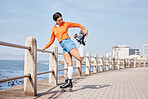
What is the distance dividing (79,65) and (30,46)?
6.88m

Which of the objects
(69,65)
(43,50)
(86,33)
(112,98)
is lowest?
(112,98)

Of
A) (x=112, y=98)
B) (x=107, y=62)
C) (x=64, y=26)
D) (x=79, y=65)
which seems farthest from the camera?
(x=107, y=62)

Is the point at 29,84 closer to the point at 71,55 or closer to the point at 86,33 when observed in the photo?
the point at 71,55

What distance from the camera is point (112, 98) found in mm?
4812

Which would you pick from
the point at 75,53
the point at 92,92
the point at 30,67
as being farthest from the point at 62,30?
the point at 92,92

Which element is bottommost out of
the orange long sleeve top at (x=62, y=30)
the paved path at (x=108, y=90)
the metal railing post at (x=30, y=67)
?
the paved path at (x=108, y=90)

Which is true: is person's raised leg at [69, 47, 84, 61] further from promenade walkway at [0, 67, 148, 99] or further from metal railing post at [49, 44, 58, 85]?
metal railing post at [49, 44, 58, 85]

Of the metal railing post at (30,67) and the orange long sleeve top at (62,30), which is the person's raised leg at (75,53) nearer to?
the orange long sleeve top at (62,30)

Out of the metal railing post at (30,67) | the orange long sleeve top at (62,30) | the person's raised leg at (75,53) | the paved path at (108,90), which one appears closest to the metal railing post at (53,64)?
the paved path at (108,90)

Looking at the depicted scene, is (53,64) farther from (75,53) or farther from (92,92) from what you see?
(92,92)

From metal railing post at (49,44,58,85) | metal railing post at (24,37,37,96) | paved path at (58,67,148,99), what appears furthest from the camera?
metal railing post at (49,44,58,85)

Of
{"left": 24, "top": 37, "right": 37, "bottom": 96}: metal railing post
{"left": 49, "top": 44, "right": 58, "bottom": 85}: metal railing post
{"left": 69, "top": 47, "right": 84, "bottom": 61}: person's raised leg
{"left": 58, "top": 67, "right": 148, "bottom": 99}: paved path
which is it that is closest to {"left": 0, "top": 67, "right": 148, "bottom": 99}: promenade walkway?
{"left": 58, "top": 67, "right": 148, "bottom": 99}: paved path

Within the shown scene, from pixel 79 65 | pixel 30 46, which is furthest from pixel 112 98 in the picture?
pixel 79 65

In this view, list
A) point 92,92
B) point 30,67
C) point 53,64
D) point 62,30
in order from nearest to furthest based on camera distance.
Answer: point 30,67 → point 62,30 → point 92,92 → point 53,64
